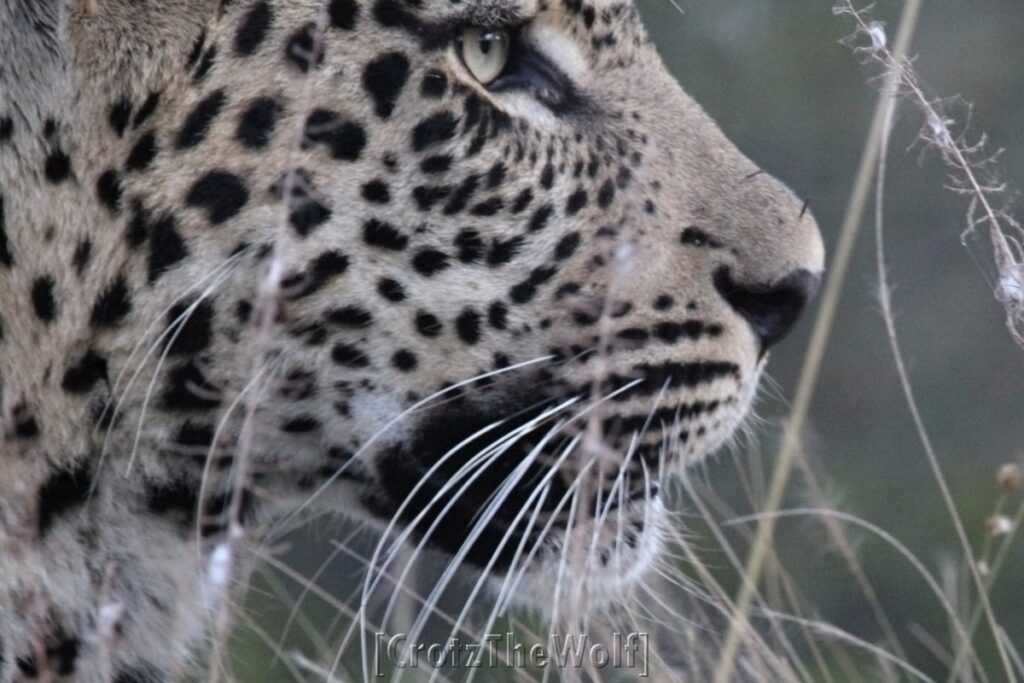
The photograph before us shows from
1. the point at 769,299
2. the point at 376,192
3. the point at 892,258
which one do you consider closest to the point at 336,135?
the point at 376,192

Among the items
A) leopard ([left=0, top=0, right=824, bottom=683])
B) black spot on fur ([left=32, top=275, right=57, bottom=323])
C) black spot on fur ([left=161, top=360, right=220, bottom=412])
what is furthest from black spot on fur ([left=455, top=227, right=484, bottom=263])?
black spot on fur ([left=32, top=275, right=57, bottom=323])

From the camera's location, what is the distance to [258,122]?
348cm

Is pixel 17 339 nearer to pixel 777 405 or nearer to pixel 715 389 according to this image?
pixel 715 389

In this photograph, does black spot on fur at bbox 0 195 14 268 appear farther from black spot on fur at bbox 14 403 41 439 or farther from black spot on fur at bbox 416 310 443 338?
black spot on fur at bbox 416 310 443 338

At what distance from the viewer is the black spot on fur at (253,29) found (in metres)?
3.49

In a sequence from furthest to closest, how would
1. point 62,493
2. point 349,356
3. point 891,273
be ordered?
point 891,273 → point 349,356 → point 62,493

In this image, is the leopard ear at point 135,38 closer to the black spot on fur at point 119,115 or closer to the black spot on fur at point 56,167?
the black spot on fur at point 119,115

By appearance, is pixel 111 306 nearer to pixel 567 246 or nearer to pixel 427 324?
pixel 427 324

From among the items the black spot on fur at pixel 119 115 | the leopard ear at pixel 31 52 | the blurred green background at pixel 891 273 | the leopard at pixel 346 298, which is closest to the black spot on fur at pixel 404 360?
the leopard at pixel 346 298

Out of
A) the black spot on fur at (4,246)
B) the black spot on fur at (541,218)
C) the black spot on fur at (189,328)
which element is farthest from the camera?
the black spot on fur at (541,218)

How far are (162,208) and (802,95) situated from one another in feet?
37.8

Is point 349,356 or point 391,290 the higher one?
point 391,290

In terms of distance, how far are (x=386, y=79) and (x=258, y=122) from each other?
0.79 ft

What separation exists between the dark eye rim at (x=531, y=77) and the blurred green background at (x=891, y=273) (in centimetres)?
764
